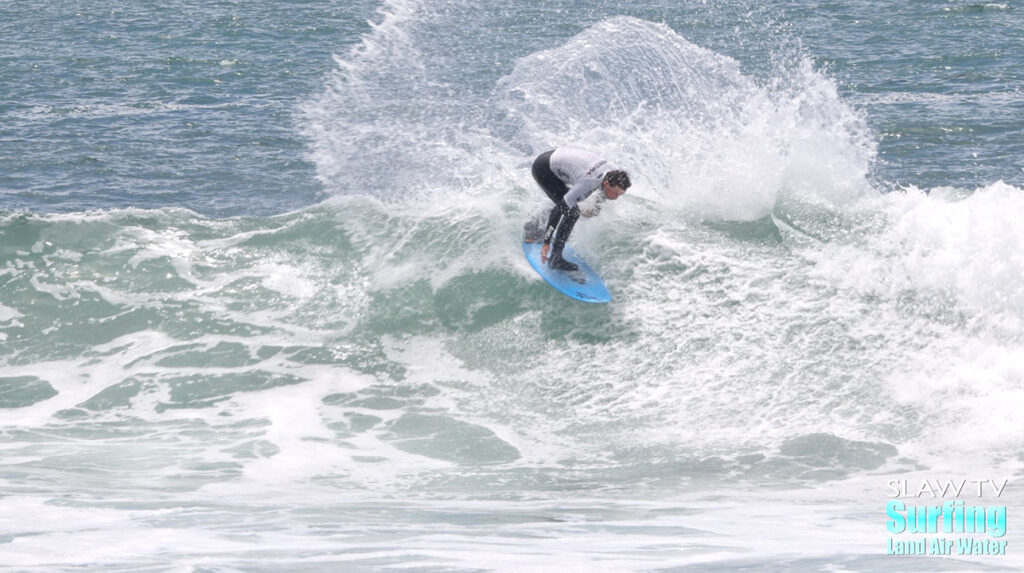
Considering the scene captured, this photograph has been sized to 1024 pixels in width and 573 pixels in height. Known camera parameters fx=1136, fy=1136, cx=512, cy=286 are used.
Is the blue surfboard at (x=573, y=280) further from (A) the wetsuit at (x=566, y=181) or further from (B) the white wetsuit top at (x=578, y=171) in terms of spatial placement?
(B) the white wetsuit top at (x=578, y=171)

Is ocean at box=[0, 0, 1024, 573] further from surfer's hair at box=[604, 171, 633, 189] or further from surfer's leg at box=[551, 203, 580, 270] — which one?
surfer's hair at box=[604, 171, 633, 189]

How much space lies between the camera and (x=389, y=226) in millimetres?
13102

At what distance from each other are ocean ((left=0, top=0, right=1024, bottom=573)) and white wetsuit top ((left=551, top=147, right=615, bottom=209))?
124 cm

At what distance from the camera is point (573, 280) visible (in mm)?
11617

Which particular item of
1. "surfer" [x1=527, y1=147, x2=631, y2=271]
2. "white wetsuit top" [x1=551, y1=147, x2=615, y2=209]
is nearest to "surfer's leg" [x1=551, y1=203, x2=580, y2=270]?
"surfer" [x1=527, y1=147, x2=631, y2=271]

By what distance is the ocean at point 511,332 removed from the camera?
25.6 feet

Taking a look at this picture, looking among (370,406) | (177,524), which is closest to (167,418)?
(370,406)

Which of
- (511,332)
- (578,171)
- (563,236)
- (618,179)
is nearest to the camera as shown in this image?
(618,179)

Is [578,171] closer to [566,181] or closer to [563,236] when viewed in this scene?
[566,181]

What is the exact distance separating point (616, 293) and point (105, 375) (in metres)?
5.15

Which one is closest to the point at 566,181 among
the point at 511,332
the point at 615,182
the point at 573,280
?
the point at 615,182

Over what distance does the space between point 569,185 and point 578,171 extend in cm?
25

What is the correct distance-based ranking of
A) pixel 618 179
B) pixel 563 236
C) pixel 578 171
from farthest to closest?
pixel 563 236, pixel 578 171, pixel 618 179

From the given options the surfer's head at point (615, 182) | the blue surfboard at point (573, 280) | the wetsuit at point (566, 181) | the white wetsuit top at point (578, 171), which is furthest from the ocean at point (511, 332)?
the surfer's head at point (615, 182)
